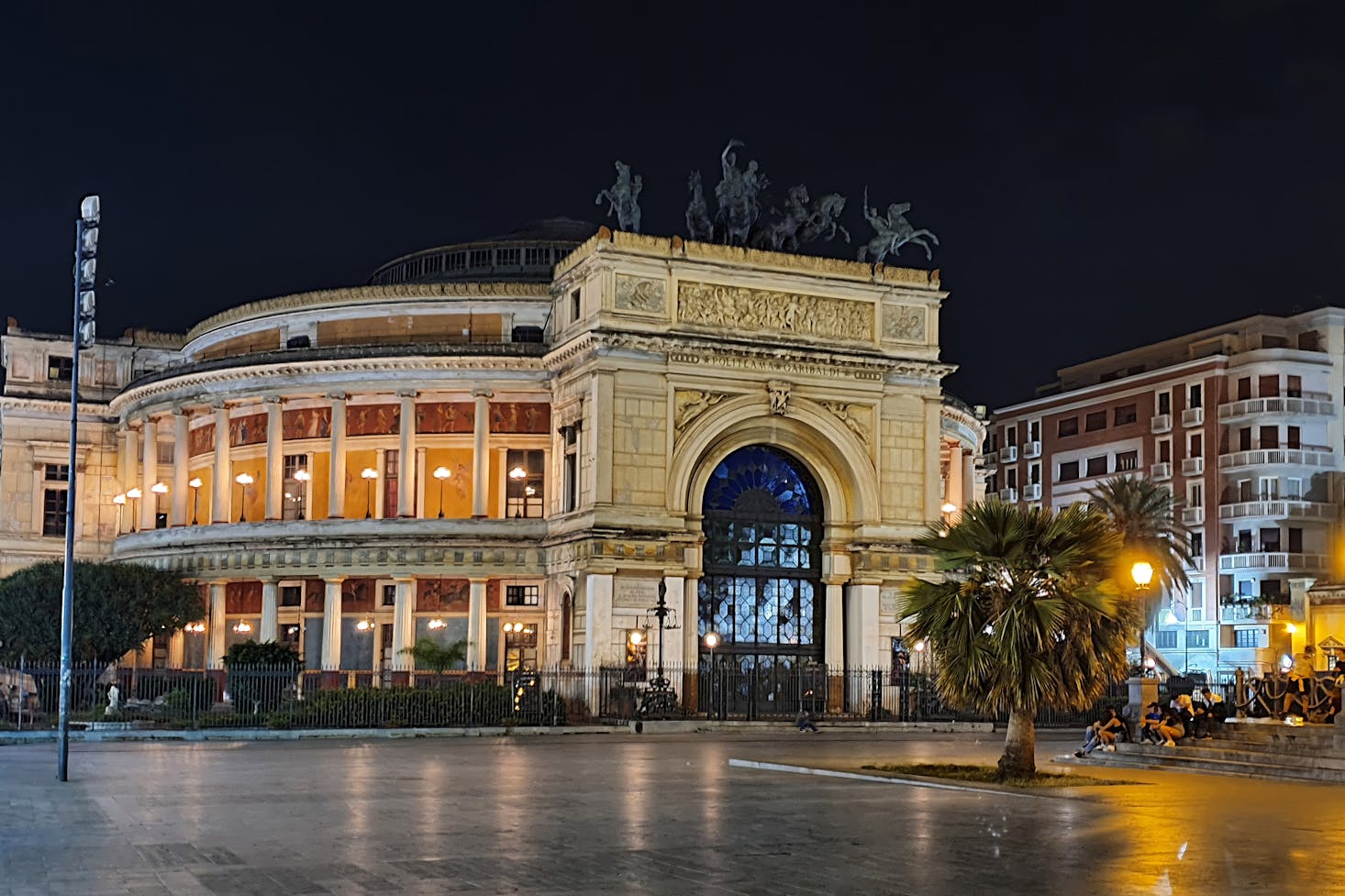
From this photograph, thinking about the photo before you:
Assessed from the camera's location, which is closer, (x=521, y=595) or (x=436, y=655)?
(x=436, y=655)

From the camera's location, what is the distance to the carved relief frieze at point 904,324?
56250mm

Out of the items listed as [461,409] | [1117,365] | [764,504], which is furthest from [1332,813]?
[1117,365]

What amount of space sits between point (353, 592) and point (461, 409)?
8108 millimetres

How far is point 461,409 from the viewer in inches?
2375

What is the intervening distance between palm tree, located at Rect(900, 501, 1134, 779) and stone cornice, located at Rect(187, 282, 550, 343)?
113 feet

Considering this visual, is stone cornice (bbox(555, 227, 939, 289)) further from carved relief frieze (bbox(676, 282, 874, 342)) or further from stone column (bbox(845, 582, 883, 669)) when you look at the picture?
stone column (bbox(845, 582, 883, 669))

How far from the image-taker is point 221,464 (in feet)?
204

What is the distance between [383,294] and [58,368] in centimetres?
1987

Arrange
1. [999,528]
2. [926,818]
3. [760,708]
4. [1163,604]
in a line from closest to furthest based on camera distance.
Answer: [926,818] < [999,528] < [760,708] < [1163,604]

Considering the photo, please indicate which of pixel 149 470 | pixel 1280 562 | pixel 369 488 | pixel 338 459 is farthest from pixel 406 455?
pixel 1280 562

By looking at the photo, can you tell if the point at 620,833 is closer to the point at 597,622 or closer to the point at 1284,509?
the point at 597,622

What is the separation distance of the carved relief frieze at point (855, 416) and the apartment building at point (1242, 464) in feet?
84.8

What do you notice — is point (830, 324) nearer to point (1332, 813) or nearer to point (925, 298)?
point (925, 298)

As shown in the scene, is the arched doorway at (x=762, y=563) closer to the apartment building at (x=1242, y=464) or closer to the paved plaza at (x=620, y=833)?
the paved plaza at (x=620, y=833)
